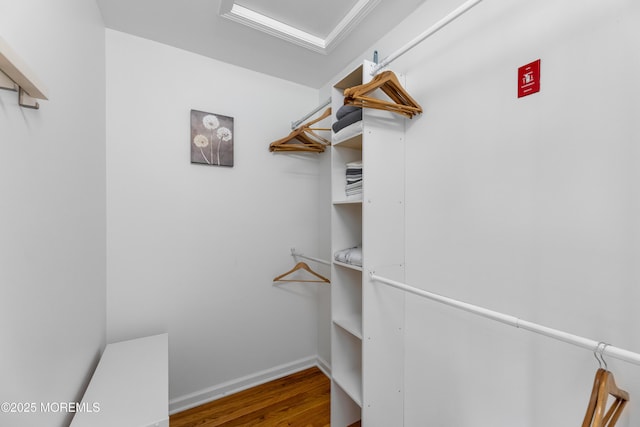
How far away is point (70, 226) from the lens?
100cm

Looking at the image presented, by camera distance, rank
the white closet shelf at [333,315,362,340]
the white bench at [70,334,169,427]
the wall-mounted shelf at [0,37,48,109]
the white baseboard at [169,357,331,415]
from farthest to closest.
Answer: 1. the white baseboard at [169,357,331,415]
2. the white closet shelf at [333,315,362,340]
3. the white bench at [70,334,169,427]
4. the wall-mounted shelf at [0,37,48,109]

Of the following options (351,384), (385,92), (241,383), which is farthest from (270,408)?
(385,92)

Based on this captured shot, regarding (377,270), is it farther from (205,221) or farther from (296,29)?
(296,29)

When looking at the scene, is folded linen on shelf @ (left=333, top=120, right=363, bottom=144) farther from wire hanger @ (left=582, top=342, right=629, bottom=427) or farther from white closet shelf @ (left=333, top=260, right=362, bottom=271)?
wire hanger @ (left=582, top=342, right=629, bottom=427)

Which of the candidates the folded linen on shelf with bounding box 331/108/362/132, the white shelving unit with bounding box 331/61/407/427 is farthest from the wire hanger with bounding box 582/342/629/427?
the folded linen on shelf with bounding box 331/108/362/132

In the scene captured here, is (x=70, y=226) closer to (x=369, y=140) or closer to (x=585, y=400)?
(x=369, y=140)

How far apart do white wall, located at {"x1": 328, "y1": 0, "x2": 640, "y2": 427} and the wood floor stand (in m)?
0.66

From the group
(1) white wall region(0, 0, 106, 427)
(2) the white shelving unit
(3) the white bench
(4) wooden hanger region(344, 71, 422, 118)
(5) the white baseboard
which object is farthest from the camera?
(5) the white baseboard

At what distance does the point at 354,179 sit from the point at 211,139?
1.12 m

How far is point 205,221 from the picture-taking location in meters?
1.82

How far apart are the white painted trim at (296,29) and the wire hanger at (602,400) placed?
1.75 meters

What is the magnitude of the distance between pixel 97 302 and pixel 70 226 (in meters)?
A: 0.55

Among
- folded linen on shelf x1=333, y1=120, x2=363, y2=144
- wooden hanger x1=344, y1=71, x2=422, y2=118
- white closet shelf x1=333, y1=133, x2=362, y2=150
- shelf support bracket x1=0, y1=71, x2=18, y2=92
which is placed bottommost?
shelf support bracket x1=0, y1=71, x2=18, y2=92

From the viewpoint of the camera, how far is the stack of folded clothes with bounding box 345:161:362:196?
1441mm
